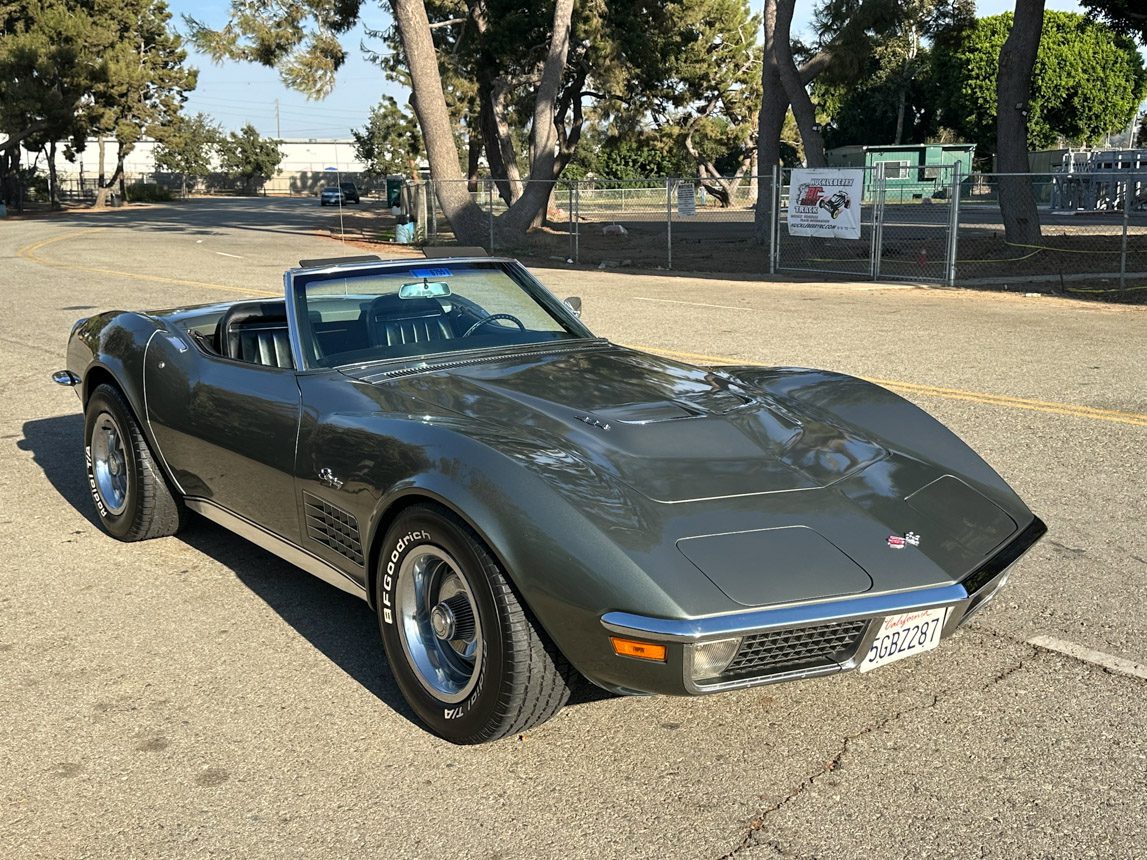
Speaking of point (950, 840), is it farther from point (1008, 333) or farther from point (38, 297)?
point (38, 297)

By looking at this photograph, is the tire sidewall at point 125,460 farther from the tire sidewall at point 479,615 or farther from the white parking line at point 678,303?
the white parking line at point 678,303

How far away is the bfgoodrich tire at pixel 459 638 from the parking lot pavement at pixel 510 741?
14 cm

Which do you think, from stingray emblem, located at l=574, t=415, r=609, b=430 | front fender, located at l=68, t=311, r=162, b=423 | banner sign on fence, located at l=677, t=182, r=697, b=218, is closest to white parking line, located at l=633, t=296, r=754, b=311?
banner sign on fence, located at l=677, t=182, r=697, b=218

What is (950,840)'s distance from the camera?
293 centimetres

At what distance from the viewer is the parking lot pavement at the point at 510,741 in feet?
9.91

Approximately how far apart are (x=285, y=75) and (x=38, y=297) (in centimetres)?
1869

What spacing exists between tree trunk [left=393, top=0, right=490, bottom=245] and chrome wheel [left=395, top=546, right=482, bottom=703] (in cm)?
2583

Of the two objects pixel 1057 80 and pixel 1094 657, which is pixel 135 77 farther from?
pixel 1094 657

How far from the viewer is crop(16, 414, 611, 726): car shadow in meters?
3.97

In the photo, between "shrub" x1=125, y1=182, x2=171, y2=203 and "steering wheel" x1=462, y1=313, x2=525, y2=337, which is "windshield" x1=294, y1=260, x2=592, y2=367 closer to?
"steering wheel" x1=462, y1=313, x2=525, y2=337

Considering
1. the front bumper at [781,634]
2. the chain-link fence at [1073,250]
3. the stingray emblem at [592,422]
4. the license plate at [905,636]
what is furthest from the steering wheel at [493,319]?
the chain-link fence at [1073,250]

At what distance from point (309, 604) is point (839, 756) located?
2.31 meters

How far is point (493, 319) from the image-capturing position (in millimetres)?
4910

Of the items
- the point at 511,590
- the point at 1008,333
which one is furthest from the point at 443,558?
the point at 1008,333
